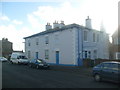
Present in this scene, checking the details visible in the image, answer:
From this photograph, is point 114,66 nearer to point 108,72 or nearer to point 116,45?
point 108,72

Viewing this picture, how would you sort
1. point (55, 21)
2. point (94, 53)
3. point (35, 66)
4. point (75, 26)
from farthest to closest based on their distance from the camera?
point (55, 21)
point (94, 53)
point (75, 26)
point (35, 66)

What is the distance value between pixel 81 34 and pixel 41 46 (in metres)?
9.82

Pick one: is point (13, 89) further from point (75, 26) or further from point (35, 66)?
point (75, 26)

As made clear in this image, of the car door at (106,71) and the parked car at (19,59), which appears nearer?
the car door at (106,71)

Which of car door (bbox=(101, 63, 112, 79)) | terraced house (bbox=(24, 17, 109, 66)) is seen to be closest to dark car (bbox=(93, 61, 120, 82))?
car door (bbox=(101, 63, 112, 79))

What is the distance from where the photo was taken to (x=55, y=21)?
34.9m

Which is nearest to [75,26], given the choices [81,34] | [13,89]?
[81,34]

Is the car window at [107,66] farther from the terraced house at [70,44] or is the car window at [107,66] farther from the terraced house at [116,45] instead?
the terraced house at [116,45]

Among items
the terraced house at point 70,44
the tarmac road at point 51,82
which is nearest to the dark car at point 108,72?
the tarmac road at point 51,82

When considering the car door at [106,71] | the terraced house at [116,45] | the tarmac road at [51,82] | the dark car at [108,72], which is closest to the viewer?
the tarmac road at [51,82]

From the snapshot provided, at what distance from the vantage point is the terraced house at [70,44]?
26.5 meters

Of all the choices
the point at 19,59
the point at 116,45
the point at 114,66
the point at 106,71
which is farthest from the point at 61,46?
the point at 114,66

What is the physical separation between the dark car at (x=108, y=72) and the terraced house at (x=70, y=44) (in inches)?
486

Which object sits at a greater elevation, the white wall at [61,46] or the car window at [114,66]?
the white wall at [61,46]
